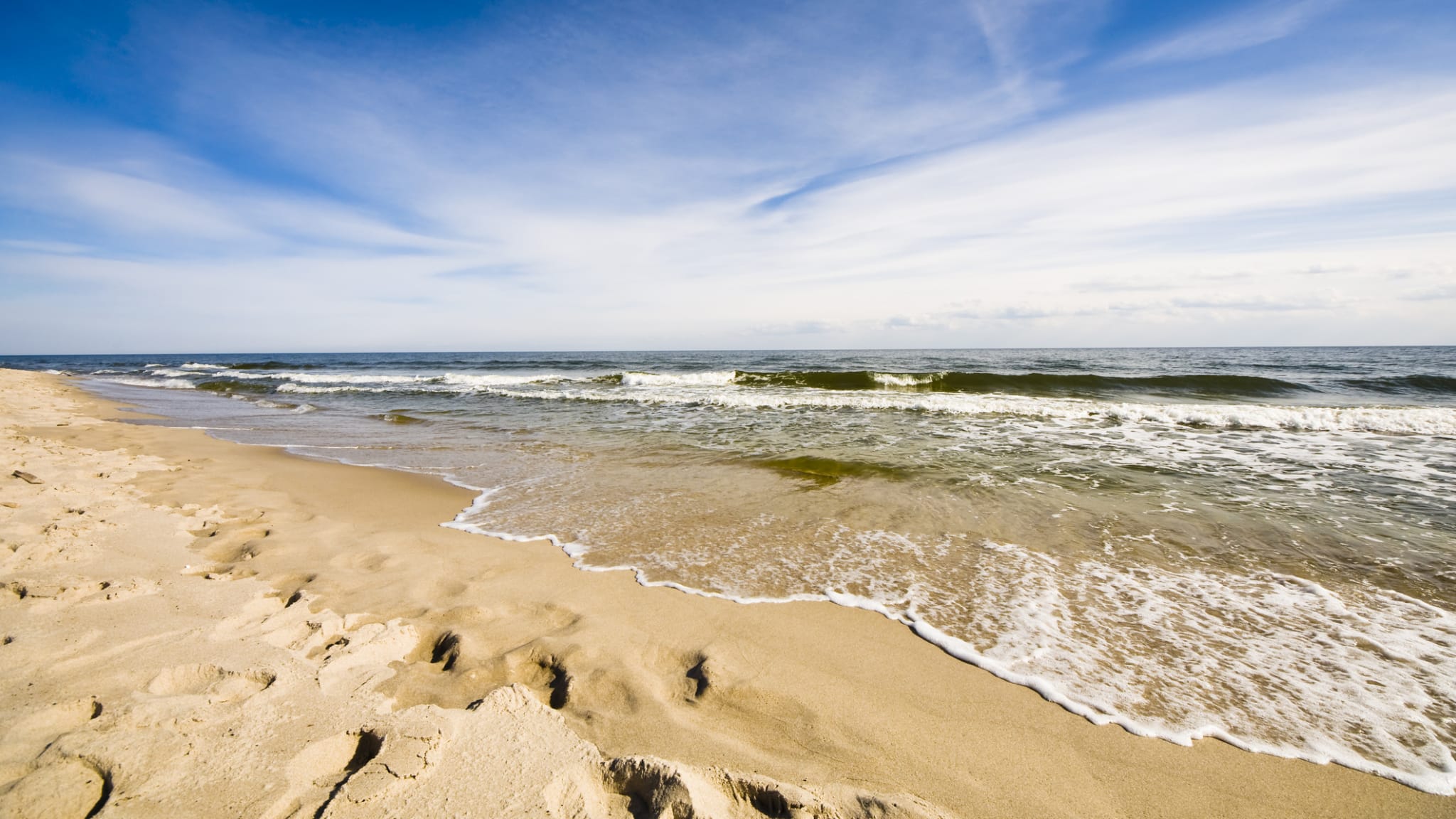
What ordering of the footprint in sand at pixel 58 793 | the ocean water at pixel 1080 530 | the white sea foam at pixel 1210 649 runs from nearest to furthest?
the footprint in sand at pixel 58 793 → the white sea foam at pixel 1210 649 → the ocean water at pixel 1080 530

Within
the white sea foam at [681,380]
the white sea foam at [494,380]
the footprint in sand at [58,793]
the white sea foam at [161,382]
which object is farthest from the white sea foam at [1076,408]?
the white sea foam at [161,382]

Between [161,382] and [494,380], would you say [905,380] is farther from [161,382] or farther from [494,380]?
[161,382]

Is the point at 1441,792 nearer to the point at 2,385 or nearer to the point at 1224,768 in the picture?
the point at 1224,768

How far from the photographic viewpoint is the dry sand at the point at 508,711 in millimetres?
1840

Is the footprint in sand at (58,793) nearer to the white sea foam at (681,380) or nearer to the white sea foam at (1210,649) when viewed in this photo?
the white sea foam at (1210,649)

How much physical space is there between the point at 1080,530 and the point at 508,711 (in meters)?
4.94

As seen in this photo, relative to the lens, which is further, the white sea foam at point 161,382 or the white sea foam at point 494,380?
the white sea foam at point 161,382

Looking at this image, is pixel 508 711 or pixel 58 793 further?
pixel 508 711

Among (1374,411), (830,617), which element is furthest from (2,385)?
(1374,411)

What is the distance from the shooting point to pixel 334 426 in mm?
12258

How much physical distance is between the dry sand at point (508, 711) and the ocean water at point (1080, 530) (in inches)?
13.0

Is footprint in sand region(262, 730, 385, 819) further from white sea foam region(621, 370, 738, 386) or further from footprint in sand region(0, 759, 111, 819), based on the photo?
white sea foam region(621, 370, 738, 386)

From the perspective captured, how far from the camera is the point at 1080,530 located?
5020mm

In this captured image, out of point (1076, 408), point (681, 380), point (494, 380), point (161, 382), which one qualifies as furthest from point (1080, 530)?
point (161, 382)
